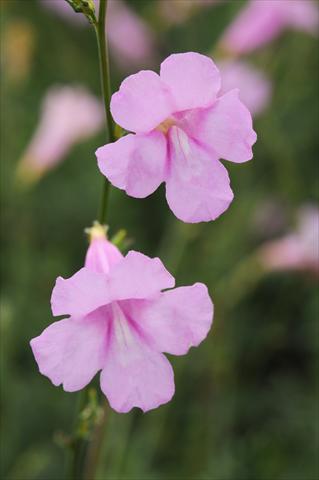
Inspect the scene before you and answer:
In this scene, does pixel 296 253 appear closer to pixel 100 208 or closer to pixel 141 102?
pixel 100 208

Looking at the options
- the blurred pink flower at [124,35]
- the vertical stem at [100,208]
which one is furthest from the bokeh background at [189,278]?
the vertical stem at [100,208]

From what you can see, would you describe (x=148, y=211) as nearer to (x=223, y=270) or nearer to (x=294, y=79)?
(x=223, y=270)

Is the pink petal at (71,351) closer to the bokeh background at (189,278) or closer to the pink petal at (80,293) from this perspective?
the pink petal at (80,293)

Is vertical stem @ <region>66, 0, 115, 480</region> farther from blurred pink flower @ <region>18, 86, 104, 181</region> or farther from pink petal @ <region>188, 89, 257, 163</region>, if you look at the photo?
blurred pink flower @ <region>18, 86, 104, 181</region>

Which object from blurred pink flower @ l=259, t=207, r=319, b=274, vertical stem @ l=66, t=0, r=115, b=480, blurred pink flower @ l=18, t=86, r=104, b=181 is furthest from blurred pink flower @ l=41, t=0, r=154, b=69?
vertical stem @ l=66, t=0, r=115, b=480

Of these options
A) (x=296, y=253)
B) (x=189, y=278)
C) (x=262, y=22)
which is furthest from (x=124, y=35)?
(x=296, y=253)
